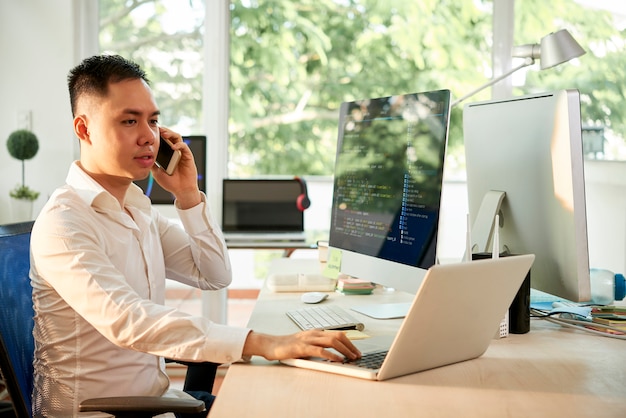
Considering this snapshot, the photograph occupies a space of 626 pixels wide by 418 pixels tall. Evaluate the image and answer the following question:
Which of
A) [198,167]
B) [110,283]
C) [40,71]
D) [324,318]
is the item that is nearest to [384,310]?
[324,318]

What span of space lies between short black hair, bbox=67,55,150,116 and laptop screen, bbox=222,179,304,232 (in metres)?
2.25

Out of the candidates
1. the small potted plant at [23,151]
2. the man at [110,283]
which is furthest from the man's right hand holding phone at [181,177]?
the small potted plant at [23,151]

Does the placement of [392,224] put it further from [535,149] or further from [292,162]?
[292,162]

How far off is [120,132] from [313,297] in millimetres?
674

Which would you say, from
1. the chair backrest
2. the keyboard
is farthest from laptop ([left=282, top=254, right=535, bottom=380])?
the chair backrest

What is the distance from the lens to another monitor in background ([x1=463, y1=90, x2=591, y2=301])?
5.16ft

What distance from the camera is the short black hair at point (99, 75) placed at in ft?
5.28

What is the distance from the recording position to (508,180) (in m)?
1.84

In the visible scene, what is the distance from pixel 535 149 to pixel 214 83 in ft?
9.66

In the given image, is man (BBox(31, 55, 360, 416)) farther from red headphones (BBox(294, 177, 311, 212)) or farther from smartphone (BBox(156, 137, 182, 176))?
red headphones (BBox(294, 177, 311, 212))

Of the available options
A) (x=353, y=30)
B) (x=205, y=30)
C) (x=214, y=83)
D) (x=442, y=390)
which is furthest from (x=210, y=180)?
(x=442, y=390)

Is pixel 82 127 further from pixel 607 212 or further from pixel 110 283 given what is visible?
pixel 607 212

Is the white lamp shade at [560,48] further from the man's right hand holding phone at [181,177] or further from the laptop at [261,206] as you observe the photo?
the laptop at [261,206]

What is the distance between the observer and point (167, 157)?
192 centimetres
